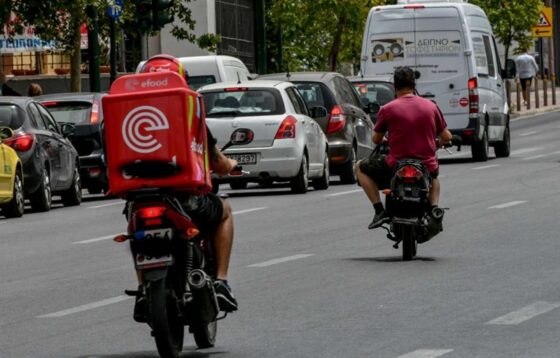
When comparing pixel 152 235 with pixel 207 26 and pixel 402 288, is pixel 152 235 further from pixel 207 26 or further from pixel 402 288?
pixel 207 26

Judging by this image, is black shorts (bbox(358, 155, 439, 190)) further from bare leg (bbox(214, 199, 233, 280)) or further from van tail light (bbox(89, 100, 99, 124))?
van tail light (bbox(89, 100, 99, 124))

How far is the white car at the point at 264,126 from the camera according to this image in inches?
978

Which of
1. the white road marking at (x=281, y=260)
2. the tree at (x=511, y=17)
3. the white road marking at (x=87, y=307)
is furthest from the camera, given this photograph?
the tree at (x=511, y=17)

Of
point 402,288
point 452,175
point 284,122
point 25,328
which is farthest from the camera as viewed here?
point 452,175

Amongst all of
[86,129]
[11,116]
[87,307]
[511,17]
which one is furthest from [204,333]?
[511,17]

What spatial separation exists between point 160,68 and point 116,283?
453cm

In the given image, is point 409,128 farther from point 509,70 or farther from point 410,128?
point 509,70

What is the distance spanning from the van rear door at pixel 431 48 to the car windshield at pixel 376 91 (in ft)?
1.70

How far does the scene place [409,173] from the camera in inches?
611

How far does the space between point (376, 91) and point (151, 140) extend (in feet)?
77.8

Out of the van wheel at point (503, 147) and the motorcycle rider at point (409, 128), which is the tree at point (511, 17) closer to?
the van wheel at point (503, 147)

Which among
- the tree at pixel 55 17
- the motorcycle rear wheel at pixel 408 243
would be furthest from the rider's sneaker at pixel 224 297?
the tree at pixel 55 17

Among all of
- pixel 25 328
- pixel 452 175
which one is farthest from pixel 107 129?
pixel 452 175

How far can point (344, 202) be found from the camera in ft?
76.4
